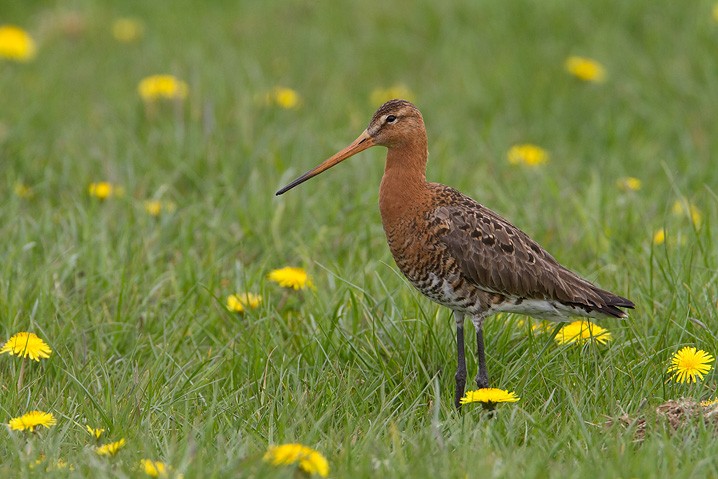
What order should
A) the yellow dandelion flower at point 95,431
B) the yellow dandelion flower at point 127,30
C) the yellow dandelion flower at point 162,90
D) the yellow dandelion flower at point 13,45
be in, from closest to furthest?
1. the yellow dandelion flower at point 95,431
2. the yellow dandelion flower at point 162,90
3. the yellow dandelion flower at point 13,45
4. the yellow dandelion flower at point 127,30

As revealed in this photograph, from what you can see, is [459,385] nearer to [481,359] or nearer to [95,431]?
[481,359]

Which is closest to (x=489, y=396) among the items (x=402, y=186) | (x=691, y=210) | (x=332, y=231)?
(x=402, y=186)

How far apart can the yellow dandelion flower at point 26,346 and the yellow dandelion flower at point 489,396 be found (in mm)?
1834

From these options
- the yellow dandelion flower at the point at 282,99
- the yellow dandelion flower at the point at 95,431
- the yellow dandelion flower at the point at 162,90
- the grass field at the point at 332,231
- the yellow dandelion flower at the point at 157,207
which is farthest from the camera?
the yellow dandelion flower at the point at 282,99

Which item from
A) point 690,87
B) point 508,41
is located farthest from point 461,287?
point 508,41

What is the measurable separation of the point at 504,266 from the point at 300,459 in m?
1.59

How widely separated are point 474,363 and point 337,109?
4101 mm

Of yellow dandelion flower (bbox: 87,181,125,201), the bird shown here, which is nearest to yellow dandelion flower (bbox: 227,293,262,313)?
the bird

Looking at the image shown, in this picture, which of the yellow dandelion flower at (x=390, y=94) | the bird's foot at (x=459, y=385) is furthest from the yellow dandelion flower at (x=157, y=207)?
the yellow dandelion flower at (x=390, y=94)

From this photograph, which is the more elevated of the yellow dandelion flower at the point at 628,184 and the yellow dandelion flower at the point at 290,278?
the yellow dandelion flower at the point at 628,184

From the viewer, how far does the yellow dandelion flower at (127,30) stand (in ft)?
35.9

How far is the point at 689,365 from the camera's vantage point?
15.6 feet

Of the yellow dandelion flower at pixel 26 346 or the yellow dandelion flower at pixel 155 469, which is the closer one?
the yellow dandelion flower at pixel 155 469

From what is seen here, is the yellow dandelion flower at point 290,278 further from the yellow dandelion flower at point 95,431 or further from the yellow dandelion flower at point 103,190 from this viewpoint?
the yellow dandelion flower at point 103,190
